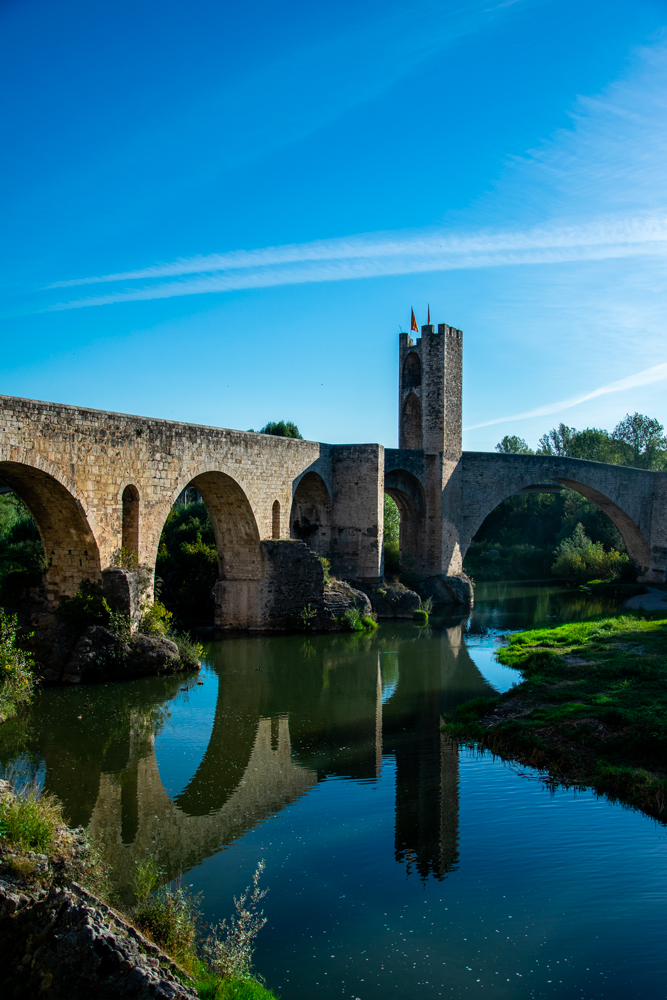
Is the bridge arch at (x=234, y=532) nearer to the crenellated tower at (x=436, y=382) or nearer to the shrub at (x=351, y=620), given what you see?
the shrub at (x=351, y=620)

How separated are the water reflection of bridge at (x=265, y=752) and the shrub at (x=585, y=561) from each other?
1664 centimetres

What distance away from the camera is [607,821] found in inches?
255

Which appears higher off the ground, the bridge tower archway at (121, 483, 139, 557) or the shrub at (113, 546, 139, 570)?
the bridge tower archway at (121, 483, 139, 557)

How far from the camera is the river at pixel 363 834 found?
4.50 meters

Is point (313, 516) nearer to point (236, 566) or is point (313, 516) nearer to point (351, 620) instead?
point (236, 566)

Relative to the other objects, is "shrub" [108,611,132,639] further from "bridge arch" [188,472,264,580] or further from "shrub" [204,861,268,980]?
"shrub" [204,861,268,980]

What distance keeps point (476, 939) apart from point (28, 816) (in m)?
2.92

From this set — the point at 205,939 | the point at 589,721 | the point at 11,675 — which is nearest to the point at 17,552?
the point at 11,675

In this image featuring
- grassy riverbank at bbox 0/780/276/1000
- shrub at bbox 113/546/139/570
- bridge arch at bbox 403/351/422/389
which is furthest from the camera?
bridge arch at bbox 403/351/422/389

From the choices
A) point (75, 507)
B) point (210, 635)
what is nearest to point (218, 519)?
→ point (210, 635)

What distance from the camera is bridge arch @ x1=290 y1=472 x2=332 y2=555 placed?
18.4 m

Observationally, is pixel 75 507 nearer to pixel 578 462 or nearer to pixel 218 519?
pixel 218 519

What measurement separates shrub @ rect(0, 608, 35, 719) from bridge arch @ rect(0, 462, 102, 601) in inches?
63.3

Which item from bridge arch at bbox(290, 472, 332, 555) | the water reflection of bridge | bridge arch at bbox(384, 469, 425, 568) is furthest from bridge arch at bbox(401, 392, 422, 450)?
the water reflection of bridge
